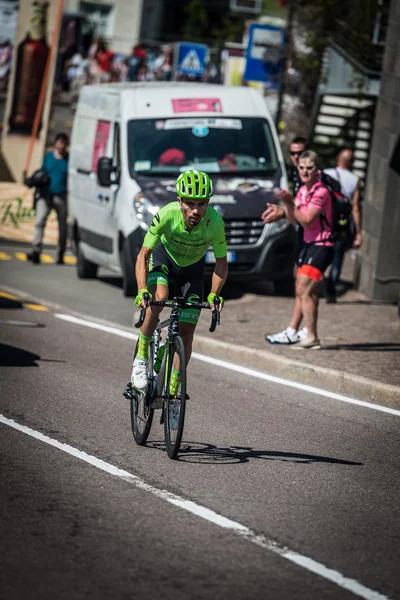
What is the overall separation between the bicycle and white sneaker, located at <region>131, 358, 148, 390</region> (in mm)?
34

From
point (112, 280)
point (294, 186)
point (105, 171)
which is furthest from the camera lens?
point (112, 280)

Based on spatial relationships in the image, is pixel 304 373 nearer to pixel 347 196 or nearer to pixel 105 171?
pixel 347 196

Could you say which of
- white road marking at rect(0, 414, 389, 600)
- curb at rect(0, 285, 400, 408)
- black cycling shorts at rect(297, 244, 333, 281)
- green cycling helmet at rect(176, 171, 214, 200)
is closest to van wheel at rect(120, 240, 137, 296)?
curb at rect(0, 285, 400, 408)

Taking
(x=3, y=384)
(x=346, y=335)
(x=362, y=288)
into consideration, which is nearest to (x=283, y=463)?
(x=3, y=384)

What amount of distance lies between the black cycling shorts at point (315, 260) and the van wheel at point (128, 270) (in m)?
4.47

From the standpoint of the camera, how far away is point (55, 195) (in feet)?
67.3

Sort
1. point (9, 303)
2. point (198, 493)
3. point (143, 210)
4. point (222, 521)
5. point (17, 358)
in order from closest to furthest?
1. point (222, 521)
2. point (198, 493)
3. point (17, 358)
4. point (9, 303)
5. point (143, 210)

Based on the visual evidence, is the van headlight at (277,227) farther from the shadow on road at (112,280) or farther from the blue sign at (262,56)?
the blue sign at (262,56)

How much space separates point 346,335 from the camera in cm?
1380

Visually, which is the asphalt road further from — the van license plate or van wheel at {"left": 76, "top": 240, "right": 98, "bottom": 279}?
van wheel at {"left": 76, "top": 240, "right": 98, "bottom": 279}

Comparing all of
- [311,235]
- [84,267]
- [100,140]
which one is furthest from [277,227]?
[311,235]

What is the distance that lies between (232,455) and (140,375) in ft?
2.73

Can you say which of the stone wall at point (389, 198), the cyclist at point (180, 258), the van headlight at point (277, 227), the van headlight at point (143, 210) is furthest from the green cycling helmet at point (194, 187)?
the stone wall at point (389, 198)

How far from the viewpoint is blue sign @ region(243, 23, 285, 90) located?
77.7 ft
